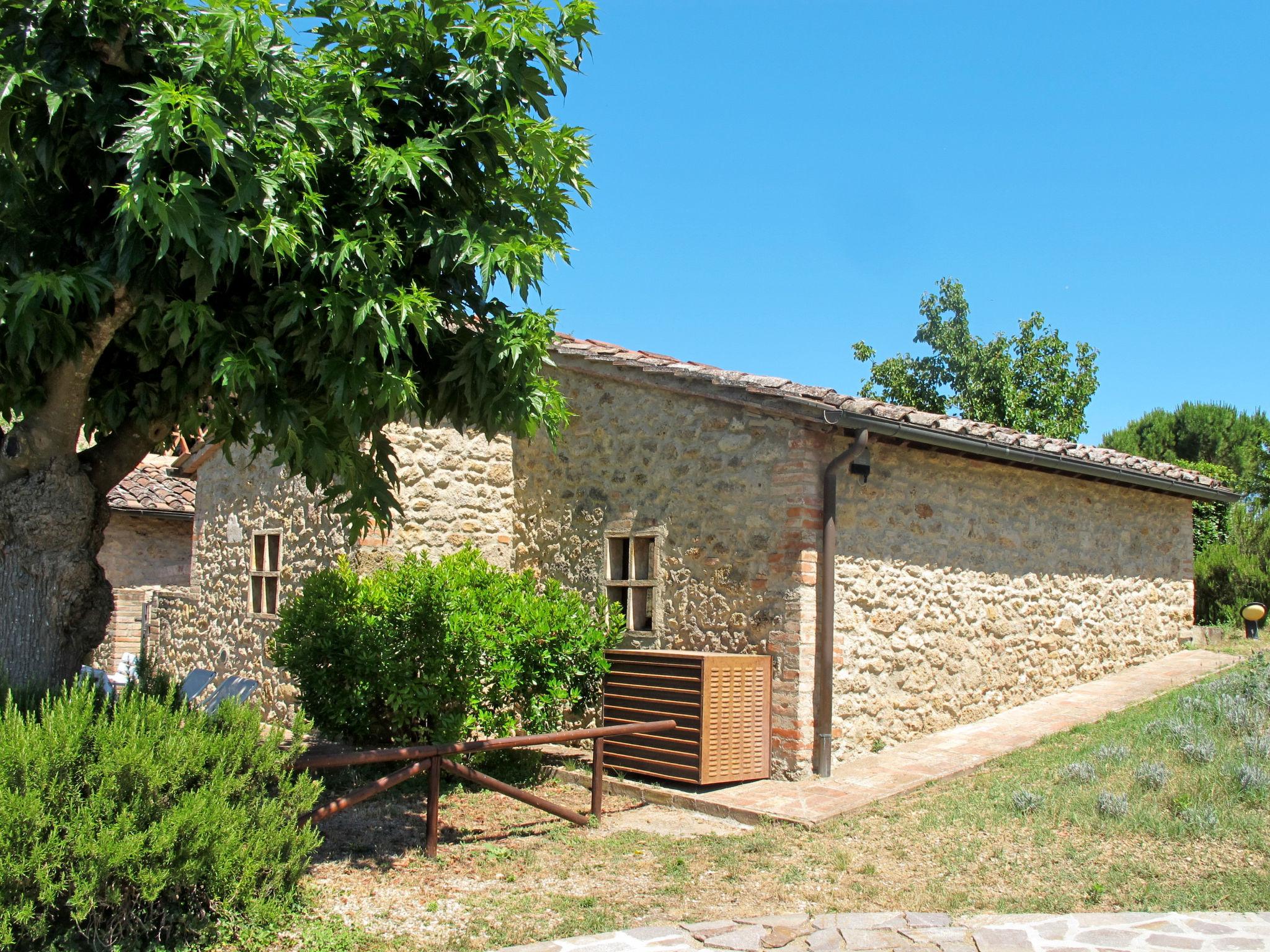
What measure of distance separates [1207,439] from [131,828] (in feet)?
87.5

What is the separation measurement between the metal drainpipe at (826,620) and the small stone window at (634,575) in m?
1.56

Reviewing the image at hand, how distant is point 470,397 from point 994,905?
3849 millimetres

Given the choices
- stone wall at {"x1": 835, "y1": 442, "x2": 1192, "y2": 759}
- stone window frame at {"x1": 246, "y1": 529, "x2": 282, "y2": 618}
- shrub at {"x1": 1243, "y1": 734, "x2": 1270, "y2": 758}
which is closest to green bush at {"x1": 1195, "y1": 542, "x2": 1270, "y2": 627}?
stone wall at {"x1": 835, "y1": 442, "x2": 1192, "y2": 759}

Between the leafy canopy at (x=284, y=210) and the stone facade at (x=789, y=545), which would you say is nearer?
the leafy canopy at (x=284, y=210)

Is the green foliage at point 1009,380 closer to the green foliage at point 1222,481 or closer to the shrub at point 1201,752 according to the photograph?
the green foliage at point 1222,481

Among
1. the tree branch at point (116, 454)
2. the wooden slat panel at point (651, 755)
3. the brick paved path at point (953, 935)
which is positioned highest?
the tree branch at point (116, 454)

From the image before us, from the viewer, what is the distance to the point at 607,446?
9.57 meters

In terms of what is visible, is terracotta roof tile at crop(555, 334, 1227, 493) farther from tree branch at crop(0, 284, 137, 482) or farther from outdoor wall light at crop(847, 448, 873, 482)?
tree branch at crop(0, 284, 137, 482)

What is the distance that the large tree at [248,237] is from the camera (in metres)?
4.50

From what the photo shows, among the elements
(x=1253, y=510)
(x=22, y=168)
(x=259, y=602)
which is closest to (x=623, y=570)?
(x=259, y=602)

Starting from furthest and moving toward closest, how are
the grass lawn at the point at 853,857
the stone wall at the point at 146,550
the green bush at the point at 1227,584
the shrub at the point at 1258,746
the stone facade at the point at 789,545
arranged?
1. the stone wall at the point at 146,550
2. the green bush at the point at 1227,584
3. the stone facade at the point at 789,545
4. the shrub at the point at 1258,746
5. the grass lawn at the point at 853,857

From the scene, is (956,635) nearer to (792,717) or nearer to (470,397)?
(792,717)

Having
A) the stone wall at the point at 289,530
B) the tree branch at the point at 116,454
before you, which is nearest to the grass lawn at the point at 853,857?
the tree branch at the point at 116,454

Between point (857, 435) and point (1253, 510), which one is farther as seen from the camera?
point (1253, 510)
